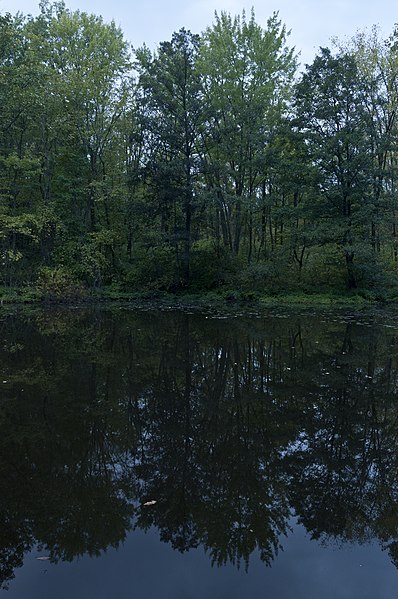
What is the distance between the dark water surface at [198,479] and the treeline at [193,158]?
52.6ft

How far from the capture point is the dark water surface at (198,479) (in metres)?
3.17

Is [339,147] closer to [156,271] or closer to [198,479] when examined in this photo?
[156,271]

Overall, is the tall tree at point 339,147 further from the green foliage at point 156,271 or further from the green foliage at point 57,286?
the green foliage at point 57,286

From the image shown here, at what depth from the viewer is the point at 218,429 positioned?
18.7 feet

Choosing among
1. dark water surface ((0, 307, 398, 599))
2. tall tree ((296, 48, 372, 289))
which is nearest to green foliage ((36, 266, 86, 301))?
tall tree ((296, 48, 372, 289))

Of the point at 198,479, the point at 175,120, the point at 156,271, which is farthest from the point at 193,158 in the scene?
the point at 198,479

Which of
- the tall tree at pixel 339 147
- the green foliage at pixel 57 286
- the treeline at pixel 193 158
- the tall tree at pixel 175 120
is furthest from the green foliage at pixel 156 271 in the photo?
the tall tree at pixel 339 147

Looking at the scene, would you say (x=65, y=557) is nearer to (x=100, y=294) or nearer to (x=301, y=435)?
(x=301, y=435)

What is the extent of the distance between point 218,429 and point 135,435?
3.50 feet

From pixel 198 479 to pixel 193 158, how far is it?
22.2 meters

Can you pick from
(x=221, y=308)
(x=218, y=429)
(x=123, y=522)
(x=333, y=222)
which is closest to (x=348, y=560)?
(x=123, y=522)

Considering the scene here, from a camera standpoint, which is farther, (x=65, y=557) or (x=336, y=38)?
(x=336, y=38)

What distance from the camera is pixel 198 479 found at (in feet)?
14.3

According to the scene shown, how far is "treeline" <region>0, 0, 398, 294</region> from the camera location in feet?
75.9
